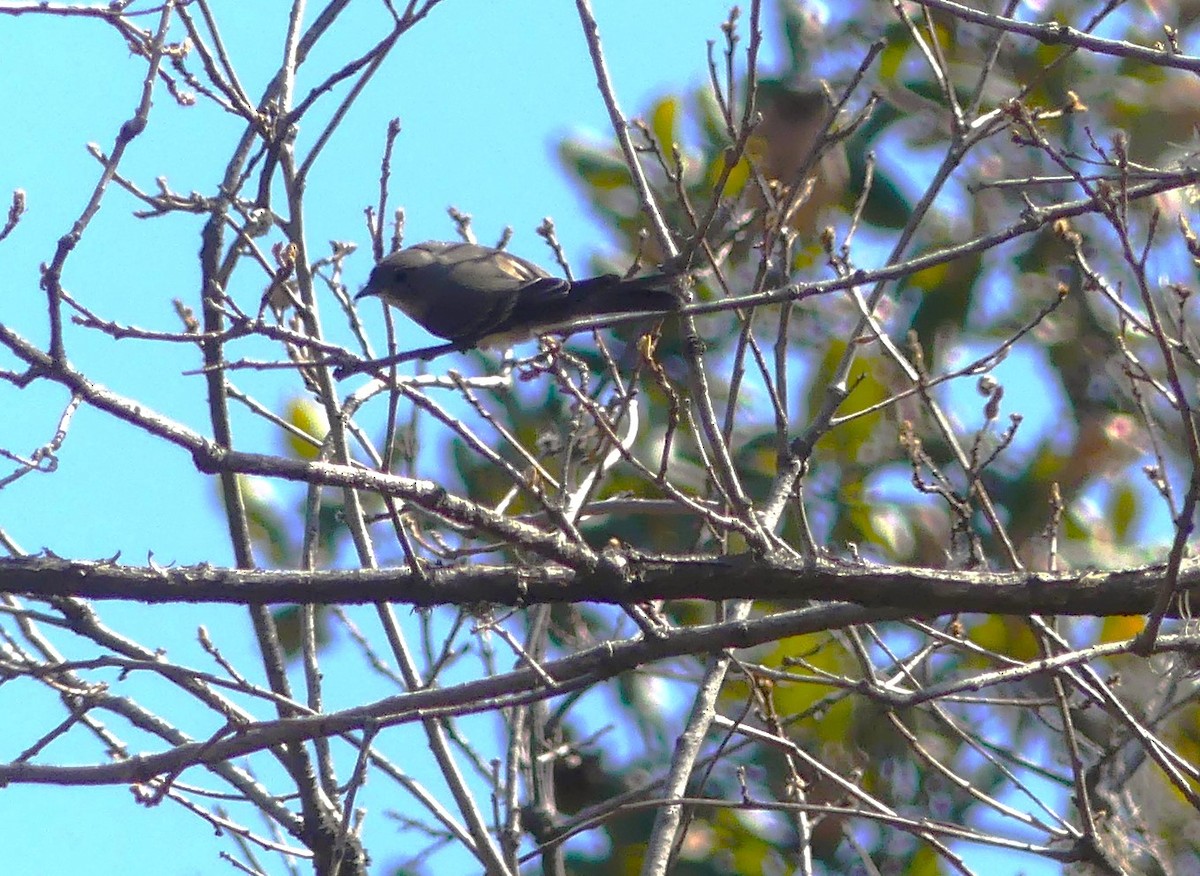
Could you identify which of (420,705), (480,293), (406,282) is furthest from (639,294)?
(406,282)

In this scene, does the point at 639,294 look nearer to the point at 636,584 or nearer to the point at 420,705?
the point at 636,584

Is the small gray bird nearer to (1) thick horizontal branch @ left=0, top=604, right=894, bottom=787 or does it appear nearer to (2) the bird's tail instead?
(2) the bird's tail

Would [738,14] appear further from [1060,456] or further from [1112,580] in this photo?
[1060,456]

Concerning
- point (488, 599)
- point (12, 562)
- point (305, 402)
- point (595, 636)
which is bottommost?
point (488, 599)

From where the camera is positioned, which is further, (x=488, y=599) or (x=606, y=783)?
(x=606, y=783)

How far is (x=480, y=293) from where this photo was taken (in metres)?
5.35

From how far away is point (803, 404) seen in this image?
22.6 ft

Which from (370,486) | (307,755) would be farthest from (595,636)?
(370,486)

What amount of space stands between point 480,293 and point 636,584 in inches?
98.2

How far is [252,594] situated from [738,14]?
2.08 metres

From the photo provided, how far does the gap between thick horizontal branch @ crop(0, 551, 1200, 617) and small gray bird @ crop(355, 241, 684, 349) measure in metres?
1.52

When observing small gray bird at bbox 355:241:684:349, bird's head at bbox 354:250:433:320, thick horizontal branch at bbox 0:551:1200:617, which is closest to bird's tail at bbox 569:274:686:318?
small gray bird at bbox 355:241:684:349

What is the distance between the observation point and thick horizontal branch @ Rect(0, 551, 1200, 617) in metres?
2.94

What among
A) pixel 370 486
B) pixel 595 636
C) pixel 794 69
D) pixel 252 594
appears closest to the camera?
pixel 370 486
